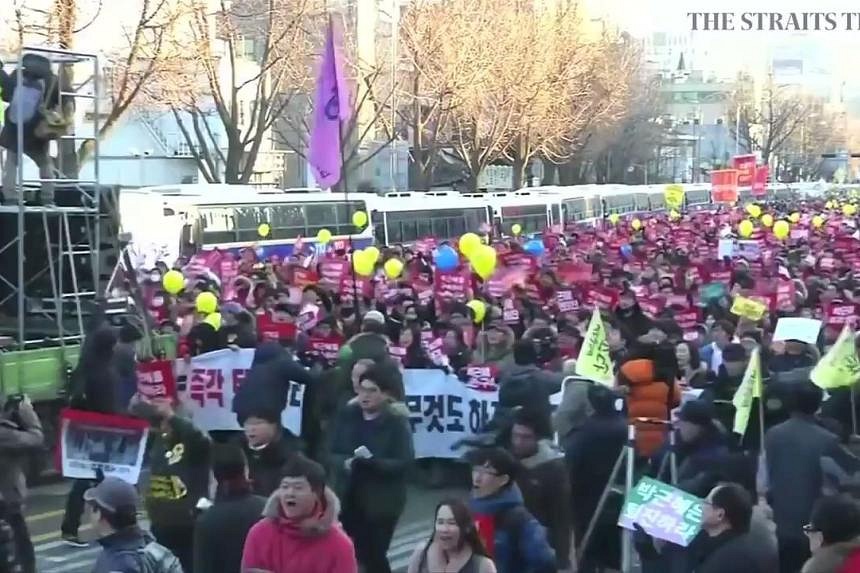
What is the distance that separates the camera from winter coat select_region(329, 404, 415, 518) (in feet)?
26.8

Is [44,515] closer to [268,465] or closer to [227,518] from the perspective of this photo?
[268,465]

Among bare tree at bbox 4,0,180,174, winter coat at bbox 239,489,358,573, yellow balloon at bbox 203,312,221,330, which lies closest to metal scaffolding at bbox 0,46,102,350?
yellow balloon at bbox 203,312,221,330

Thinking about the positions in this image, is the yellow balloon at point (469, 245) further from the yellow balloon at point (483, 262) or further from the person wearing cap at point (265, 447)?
the person wearing cap at point (265, 447)

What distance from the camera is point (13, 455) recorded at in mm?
8547

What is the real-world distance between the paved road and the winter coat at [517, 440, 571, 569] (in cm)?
237

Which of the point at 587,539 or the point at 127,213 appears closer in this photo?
the point at 587,539

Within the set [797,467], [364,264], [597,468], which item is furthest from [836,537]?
[364,264]

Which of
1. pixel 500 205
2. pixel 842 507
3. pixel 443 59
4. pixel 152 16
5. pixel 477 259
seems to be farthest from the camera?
pixel 443 59

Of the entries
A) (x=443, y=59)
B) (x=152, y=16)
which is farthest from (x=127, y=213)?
(x=443, y=59)

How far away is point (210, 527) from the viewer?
6.79 meters

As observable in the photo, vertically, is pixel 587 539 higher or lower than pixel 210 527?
lower

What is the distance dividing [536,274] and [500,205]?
24.6 m

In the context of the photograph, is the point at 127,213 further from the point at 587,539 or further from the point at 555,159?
the point at 555,159

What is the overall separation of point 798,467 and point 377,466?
211 centimetres
